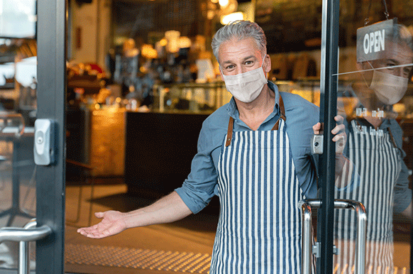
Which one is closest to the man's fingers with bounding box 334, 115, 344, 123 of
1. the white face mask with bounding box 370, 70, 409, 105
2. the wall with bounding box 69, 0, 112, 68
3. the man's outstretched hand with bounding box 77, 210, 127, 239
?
the white face mask with bounding box 370, 70, 409, 105

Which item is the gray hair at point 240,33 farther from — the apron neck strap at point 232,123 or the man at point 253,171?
the apron neck strap at point 232,123

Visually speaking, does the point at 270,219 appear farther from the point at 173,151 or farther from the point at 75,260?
the point at 173,151

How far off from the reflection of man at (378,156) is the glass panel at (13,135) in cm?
152

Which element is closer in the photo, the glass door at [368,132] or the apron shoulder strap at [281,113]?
the glass door at [368,132]

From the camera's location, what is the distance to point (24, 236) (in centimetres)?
128

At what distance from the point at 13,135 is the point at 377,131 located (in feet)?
6.34

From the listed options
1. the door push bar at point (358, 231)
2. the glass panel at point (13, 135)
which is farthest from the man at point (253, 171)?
the glass panel at point (13, 135)

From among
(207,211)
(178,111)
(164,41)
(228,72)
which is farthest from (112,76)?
(228,72)

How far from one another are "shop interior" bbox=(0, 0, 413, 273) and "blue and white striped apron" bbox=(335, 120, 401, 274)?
53 mm

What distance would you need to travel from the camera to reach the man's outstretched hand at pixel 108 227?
5.12ft

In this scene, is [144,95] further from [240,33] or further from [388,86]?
[388,86]

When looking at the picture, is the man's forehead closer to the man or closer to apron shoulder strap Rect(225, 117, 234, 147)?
the man

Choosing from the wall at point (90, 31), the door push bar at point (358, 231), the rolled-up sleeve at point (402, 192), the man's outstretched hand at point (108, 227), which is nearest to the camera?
the rolled-up sleeve at point (402, 192)

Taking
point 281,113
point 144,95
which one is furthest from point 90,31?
point 281,113
